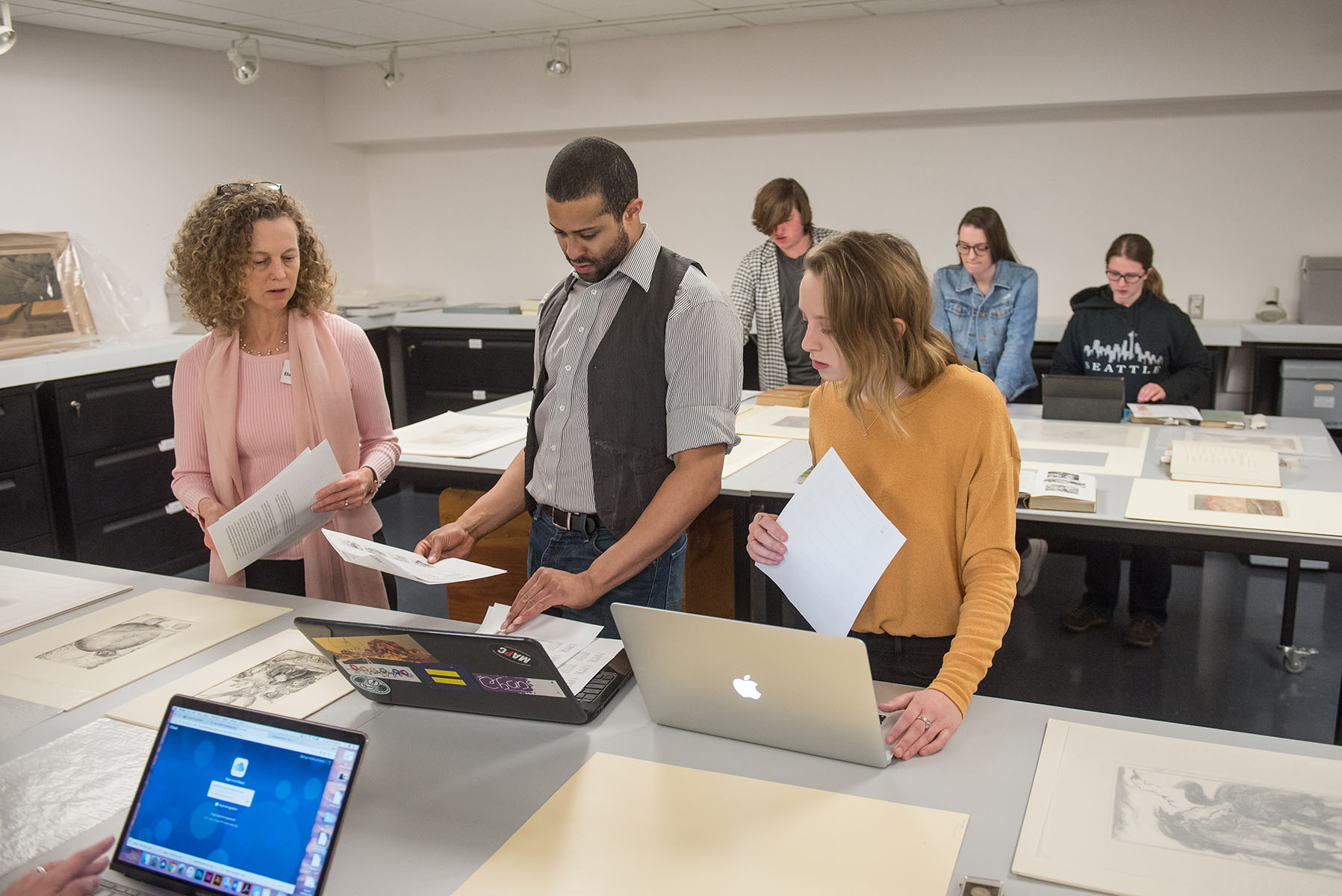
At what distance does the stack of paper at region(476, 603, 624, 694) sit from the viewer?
147 cm

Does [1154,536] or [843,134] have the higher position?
[843,134]

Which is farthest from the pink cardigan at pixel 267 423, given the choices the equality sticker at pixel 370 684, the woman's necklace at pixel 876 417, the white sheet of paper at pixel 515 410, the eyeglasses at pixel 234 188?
the white sheet of paper at pixel 515 410

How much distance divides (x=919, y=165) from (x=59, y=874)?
5207 mm

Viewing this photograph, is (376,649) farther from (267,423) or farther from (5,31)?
(5,31)

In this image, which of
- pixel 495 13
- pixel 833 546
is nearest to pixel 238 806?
pixel 833 546

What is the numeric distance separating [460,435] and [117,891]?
2271 millimetres

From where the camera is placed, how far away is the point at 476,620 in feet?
10.5

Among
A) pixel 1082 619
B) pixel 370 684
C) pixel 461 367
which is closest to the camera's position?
pixel 370 684

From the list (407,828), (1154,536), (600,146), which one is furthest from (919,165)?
(407,828)

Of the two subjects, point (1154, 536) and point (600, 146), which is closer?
point (600, 146)

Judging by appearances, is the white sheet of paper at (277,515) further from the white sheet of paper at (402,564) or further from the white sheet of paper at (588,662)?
the white sheet of paper at (588,662)

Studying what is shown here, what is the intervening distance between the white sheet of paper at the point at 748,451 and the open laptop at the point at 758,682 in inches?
53.8

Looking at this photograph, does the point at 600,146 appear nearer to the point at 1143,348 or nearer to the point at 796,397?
the point at 796,397

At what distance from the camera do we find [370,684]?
1458 mm
